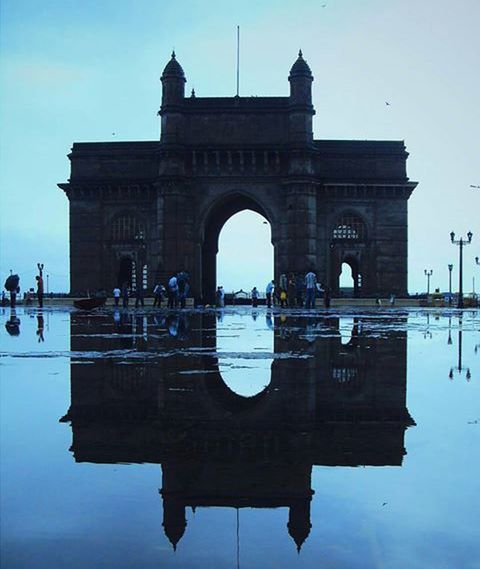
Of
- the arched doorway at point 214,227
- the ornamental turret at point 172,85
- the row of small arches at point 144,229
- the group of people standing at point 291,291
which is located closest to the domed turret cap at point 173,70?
the ornamental turret at point 172,85

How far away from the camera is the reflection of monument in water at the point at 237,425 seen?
2939mm

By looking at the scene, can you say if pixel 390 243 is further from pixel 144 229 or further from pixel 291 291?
pixel 144 229

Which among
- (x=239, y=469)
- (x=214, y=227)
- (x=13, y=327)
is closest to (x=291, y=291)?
(x=214, y=227)

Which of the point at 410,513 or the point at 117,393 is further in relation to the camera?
the point at 117,393

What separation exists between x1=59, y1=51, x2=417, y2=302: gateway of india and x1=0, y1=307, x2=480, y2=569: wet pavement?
38.6 m

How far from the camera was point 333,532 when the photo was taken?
2.49 metres

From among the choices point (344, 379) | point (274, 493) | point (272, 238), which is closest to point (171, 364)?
point (344, 379)

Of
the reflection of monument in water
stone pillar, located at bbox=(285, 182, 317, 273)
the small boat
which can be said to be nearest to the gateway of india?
stone pillar, located at bbox=(285, 182, 317, 273)

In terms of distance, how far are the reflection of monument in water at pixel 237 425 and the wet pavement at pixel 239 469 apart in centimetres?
1

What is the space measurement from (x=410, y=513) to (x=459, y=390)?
3341 millimetres

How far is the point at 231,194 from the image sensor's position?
150 feet

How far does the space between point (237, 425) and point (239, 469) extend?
42.2 inches

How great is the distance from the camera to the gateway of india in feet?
148

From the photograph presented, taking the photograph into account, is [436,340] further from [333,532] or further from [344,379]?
[333,532]
